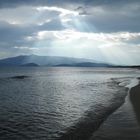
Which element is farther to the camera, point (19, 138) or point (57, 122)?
point (57, 122)

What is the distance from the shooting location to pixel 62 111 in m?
19.2

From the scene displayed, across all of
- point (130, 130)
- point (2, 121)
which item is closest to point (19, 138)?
point (2, 121)

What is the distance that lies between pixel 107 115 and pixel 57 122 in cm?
393

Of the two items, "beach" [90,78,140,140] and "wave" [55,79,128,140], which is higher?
"beach" [90,78,140,140]

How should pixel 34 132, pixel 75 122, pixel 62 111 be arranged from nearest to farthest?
pixel 34 132
pixel 75 122
pixel 62 111

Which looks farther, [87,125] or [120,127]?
[87,125]

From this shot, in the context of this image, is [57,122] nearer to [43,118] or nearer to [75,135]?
[43,118]

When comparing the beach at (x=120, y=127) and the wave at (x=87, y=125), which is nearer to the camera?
the beach at (x=120, y=127)

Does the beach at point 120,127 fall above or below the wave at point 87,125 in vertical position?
above

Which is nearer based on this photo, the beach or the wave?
the beach

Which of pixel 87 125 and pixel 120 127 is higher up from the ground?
pixel 120 127

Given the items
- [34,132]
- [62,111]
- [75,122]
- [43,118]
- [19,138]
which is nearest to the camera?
[19,138]

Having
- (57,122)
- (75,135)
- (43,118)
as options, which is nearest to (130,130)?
(75,135)

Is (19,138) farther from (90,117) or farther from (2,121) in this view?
(90,117)
